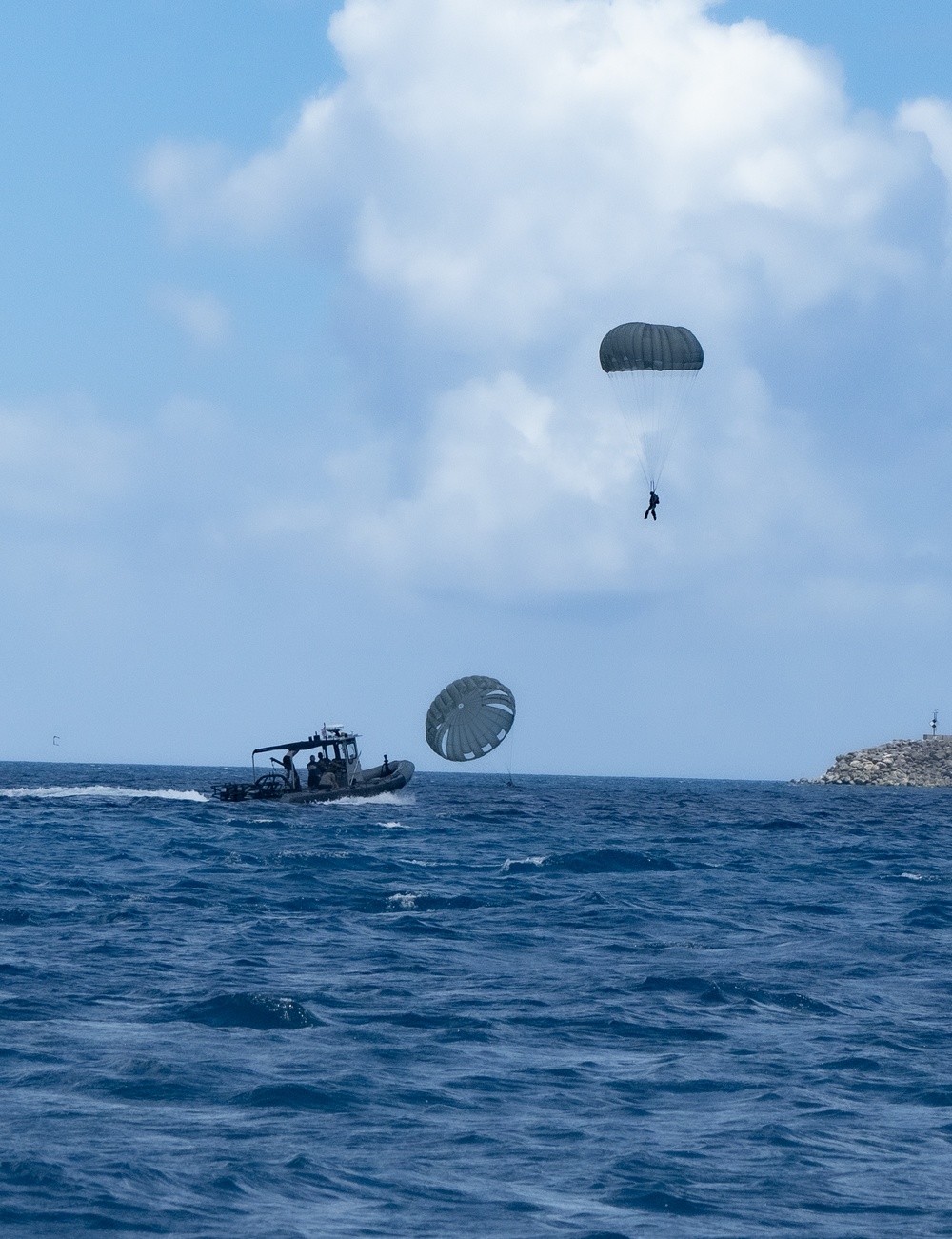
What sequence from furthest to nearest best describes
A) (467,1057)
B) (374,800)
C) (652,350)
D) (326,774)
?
(374,800) < (326,774) < (652,350) < (467,1057)

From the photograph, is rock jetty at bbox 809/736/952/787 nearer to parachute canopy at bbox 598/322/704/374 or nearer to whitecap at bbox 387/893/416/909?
parachute canopy at bbox 598/322/704/374

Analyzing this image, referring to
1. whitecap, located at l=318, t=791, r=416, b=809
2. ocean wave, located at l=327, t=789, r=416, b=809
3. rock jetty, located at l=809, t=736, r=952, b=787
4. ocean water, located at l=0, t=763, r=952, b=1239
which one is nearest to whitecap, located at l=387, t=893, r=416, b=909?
ocean water, located at l=0, t=763, r=952, b=1239

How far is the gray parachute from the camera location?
62562 millimetres

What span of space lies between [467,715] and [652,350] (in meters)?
25.6

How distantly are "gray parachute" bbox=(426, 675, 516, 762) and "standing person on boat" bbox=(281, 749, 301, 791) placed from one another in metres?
6.21

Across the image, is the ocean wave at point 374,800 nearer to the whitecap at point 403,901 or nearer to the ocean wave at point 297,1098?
the whitecap at point 403,901

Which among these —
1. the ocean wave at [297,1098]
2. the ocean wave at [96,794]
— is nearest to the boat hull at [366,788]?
the ocean wave at [96,794]

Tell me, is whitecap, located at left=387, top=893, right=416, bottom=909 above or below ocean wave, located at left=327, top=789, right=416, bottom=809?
below

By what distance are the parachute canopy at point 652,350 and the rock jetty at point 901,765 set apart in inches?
5164

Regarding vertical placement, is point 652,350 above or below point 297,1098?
above

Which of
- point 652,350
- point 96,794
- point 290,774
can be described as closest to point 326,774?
point 290,774

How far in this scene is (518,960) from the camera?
22172 mm

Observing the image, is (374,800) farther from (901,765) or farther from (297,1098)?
(901,765)

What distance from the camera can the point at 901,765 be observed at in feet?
564
